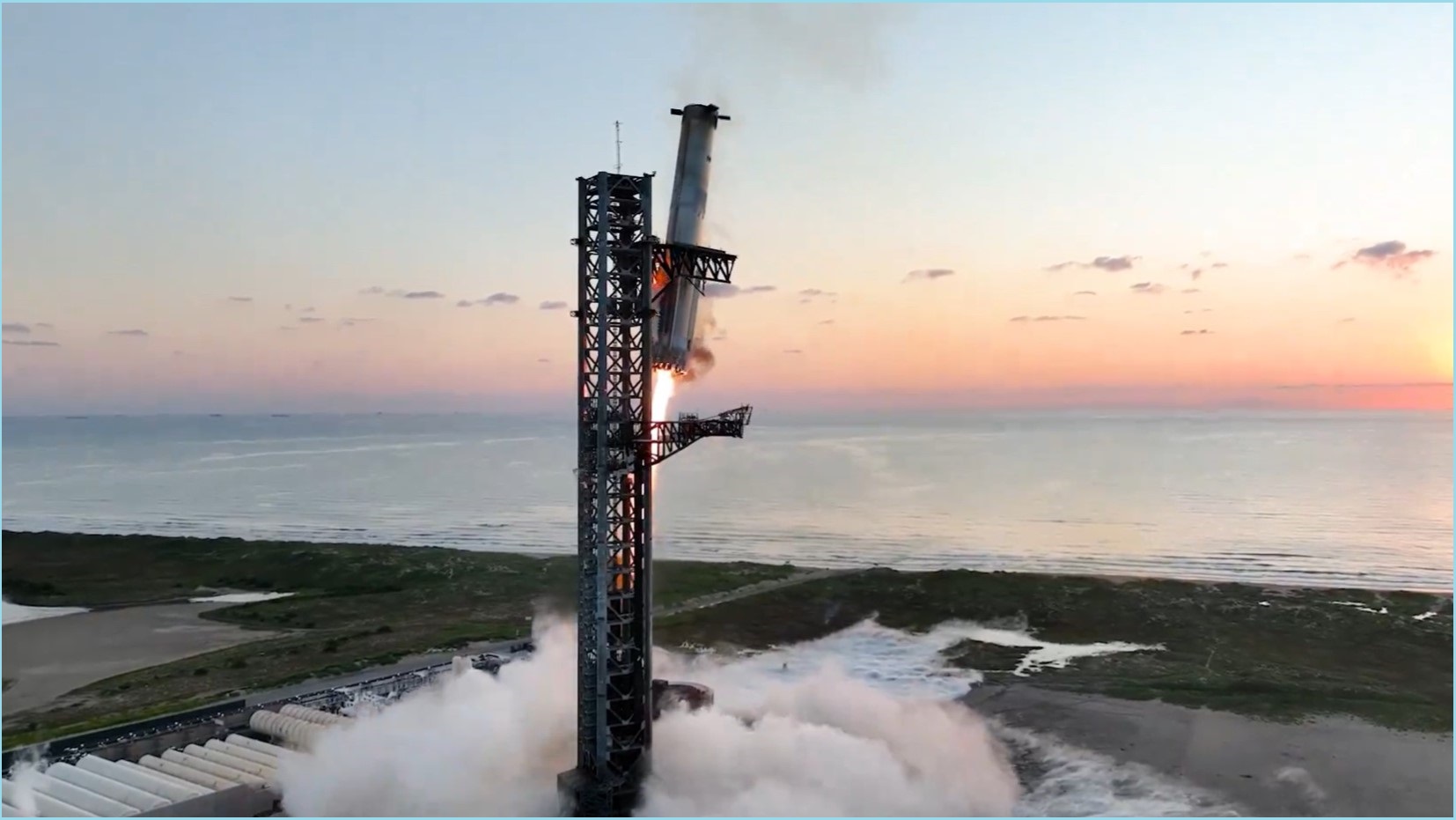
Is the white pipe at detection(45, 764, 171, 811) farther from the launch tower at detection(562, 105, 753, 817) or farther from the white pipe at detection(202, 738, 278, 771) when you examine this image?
the launch tower at detection(562, 105, 753, 817)

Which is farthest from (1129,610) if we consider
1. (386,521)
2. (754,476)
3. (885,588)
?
(754,476)

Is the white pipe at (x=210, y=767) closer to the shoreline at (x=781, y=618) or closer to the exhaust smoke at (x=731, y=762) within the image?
the exhaust smoke at (x=731, y=762)

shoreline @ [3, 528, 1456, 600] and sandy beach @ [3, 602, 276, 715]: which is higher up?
shoreline @ [3, 528, 1456, 600]

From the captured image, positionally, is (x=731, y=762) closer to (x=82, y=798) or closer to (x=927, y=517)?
(x=82, y=798)

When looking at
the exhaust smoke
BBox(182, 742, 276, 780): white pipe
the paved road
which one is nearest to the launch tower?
the exhaust smoke

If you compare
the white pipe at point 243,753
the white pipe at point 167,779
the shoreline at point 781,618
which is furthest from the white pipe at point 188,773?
the shoreline at point 781,618
